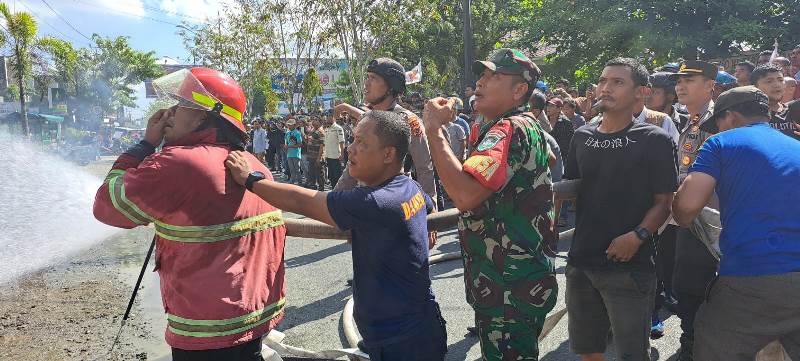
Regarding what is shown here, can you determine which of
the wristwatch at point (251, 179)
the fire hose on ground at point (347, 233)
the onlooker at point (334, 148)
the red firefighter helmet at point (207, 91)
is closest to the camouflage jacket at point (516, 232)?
the fire hose on ground at point (347, 233)

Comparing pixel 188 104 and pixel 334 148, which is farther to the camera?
pixel 334 148

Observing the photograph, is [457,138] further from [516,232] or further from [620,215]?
[516,232]

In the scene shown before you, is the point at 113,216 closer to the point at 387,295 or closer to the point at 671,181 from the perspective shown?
the point at 387,295

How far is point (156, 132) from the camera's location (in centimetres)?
242

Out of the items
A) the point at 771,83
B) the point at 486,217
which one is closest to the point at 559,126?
the point at 771,83

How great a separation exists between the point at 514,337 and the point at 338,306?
3179 mm

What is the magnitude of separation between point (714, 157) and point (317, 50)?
84.3 ft

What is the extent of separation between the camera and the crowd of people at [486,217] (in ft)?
7.39

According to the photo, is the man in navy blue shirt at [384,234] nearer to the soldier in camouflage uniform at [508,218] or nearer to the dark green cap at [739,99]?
the soldier in camouflage uniform at [508,218]

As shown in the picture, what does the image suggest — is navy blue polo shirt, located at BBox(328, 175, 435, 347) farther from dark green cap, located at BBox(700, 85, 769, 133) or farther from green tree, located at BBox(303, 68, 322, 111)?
green tree, located at BBox(303, 68, 322, 111)

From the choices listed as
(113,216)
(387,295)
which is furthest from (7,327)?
(387,295)

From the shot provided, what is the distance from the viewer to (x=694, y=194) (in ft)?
8.64

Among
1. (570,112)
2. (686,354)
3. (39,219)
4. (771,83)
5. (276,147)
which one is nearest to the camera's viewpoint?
(686,354)

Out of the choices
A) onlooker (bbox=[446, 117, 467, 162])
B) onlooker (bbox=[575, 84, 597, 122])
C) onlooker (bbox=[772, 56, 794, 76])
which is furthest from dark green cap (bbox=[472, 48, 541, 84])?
onlooker (bbox=[575, 84, 597, 122])
